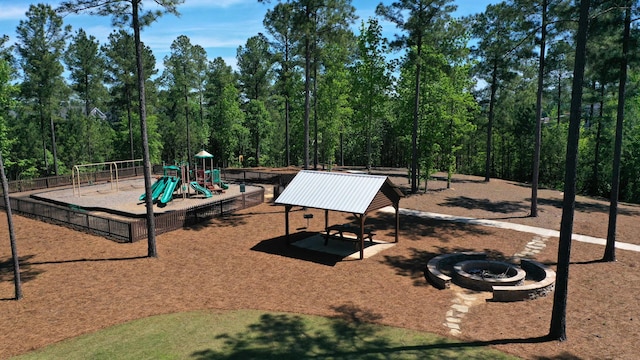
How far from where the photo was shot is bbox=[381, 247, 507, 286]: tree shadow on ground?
Answer: 14.4 m

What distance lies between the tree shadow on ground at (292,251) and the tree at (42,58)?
2946cm

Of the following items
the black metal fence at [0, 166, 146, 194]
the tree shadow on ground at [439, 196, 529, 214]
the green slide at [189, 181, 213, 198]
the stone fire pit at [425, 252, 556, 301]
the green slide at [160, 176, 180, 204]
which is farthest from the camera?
the black metal fence at [0, 166, 146, 194]

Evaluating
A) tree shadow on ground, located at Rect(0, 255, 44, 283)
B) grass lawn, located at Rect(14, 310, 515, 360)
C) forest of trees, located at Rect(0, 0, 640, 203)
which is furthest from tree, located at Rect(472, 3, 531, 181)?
tree shadow on ground, located at Rect(0, 255, 44, 283)

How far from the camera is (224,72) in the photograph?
51188mm

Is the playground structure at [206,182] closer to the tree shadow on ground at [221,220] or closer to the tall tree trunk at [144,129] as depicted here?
the tree shadow on ground at [221,220]

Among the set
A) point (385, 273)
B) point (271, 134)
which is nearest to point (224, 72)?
point (271, 134)

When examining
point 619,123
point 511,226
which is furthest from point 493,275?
point 511,226

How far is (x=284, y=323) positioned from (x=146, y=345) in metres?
Answer: 3.45

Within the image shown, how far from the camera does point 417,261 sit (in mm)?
15906

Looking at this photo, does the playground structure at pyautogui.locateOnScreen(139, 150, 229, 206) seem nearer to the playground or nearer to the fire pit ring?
the playground

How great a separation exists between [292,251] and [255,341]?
23.6 ft

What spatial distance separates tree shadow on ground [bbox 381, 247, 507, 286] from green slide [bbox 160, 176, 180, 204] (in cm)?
1424

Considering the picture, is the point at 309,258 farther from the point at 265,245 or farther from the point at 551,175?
the point at 551,175

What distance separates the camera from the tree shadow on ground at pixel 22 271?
1445 cm
